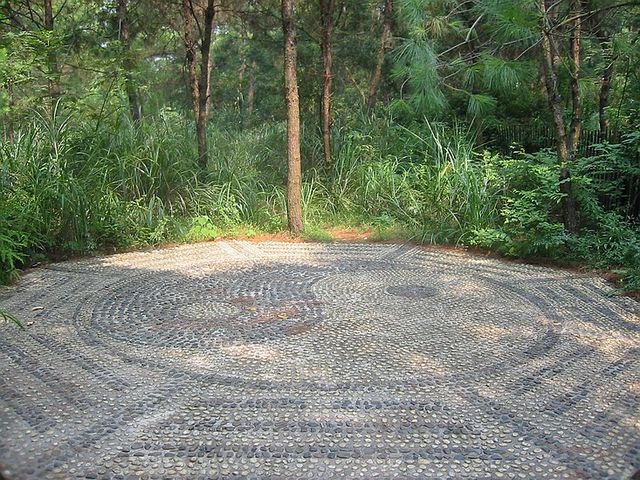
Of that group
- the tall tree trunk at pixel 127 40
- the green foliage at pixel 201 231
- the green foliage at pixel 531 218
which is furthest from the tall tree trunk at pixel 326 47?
the green foliage at pixel 531 218

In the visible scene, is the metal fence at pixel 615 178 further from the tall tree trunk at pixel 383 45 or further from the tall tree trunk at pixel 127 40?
the tall tree trunk at pixel 127 40

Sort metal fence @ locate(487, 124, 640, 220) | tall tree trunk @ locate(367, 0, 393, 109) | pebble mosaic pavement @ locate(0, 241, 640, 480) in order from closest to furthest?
pebble mosaic pavement @ locate(0, 241, 640, 480) → metal fence @ locate(487, 124, 640, 220) → tall tree trunk @ locate(367, 0, 393, 109)

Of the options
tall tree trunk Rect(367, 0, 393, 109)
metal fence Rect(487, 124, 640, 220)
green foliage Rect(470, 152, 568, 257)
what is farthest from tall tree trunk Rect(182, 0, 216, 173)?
metal fence Rect(487, 124, 640, 220)

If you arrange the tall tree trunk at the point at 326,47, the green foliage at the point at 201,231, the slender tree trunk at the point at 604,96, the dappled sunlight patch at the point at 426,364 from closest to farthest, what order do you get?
the dappled sunlight patch at the point at 426,364 → the green foliage at the point at 201,231 → the slender tree trunk at the point at 604,96 → the tall tree trunk at the point at 326,47

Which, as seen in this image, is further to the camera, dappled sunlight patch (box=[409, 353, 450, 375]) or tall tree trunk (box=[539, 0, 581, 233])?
tall tree trunk (box=[539, 0, 581, 233])

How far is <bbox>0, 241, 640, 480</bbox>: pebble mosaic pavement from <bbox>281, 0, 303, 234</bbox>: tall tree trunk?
179 centimetres

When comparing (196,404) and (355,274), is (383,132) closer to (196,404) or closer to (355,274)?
(355,274)

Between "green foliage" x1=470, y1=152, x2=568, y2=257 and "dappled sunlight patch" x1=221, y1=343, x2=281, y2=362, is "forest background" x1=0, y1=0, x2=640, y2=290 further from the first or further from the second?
"dappled sunlight patch" x1=221, y1=343, x2=281, y2=362

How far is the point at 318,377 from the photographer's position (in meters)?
2.85

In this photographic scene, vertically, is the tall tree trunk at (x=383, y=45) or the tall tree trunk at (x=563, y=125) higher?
the tall tree trunk at (x=383, y=45)

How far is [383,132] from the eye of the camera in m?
8.09

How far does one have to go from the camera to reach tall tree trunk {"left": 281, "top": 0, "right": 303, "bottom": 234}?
6.07 meters

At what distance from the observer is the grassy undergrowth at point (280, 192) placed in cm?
512

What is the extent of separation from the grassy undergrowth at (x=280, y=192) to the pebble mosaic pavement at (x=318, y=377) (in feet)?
2.17
